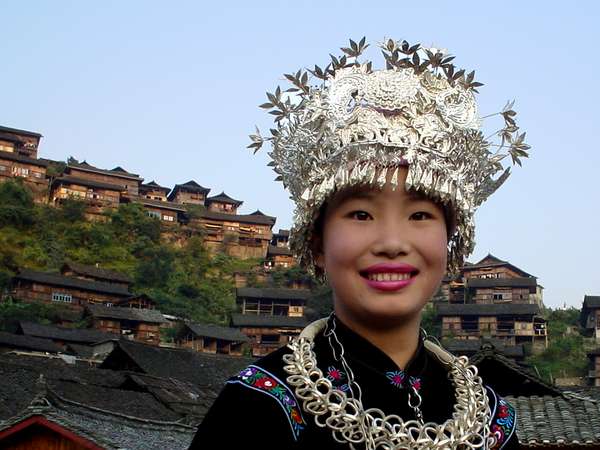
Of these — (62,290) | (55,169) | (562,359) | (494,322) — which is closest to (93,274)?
(62,290)

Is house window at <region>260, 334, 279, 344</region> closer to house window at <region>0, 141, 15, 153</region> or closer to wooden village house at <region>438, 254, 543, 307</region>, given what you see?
wooden village house at <region>438, 254, 543, 307</region>

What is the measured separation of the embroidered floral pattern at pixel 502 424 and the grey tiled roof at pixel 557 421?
29.2 feet

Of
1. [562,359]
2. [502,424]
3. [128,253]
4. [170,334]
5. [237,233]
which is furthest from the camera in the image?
[237,233]

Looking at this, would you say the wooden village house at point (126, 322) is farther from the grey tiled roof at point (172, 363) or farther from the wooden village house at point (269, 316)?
the grey tiled roof at point (172, 363)

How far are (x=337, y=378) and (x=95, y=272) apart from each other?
191 feet

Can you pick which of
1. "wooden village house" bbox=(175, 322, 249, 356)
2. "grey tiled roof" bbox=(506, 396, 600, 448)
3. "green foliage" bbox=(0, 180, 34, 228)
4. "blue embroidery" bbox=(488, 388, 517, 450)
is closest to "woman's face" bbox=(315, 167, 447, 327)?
"blue embroidery" bbox=(488, 388, 517, 450)

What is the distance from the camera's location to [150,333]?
52750 mm

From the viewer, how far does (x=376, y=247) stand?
2551 millimetres

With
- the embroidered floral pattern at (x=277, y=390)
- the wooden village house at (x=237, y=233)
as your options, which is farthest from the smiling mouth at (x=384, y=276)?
the wooden village house at (x=237, y=233)

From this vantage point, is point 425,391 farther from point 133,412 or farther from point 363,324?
point 133,412

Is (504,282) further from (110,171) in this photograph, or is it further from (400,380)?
(400,380)

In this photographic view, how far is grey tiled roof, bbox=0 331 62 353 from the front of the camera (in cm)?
4228

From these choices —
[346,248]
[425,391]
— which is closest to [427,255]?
[346,248]

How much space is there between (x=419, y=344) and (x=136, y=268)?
63.7 metres
